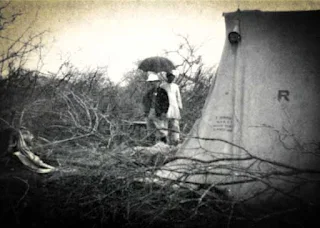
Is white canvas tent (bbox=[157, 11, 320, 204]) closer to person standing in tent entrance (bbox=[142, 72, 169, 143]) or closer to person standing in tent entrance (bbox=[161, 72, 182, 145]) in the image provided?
person standing in tent entrance (bbox=[161, 72, 182, 145])

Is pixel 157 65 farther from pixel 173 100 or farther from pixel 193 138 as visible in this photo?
pixel 193 138

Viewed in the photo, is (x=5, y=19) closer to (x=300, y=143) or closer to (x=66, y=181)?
(x=66, y=181)

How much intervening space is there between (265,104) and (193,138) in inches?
38.4

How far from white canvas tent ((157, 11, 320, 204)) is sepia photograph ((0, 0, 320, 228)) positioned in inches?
0.5

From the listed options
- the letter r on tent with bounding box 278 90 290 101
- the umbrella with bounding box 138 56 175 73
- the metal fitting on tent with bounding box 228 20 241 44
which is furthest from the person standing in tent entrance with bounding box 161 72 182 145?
the letter r on tent with bounding box 278 90 290 101

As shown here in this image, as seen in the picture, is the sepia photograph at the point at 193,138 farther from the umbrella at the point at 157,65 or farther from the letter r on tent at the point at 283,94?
the umbrella at the point at 157,65

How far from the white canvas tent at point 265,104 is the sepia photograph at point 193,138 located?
0.04 feet

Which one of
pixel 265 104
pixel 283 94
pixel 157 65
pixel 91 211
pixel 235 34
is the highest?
pixel 157 65

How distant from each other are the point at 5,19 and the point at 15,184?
2.51 metres

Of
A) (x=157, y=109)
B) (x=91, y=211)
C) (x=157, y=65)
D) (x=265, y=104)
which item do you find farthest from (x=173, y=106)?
(x=91, y=211)

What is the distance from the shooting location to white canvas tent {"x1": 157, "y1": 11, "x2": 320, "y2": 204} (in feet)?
12.1

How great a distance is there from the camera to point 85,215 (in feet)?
11.3

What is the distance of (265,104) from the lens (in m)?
3.92

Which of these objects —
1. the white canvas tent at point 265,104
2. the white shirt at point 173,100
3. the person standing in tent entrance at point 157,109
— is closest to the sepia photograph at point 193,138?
the white canvas tent at point 265,104
